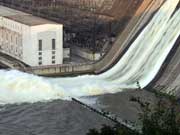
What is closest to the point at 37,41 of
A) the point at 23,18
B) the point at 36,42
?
the point at 36,42

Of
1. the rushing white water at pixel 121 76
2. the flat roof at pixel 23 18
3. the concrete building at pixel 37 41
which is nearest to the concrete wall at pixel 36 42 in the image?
the concrete building at pixel 37 41

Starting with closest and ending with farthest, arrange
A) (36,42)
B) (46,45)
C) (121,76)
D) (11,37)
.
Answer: (121,76), (36,42), (46,45), (11,37)

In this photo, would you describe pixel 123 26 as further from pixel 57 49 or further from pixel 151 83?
pixel 151 83

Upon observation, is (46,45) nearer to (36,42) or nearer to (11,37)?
(36,42)

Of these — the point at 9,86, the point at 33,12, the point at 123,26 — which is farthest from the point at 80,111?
the point at 33,12

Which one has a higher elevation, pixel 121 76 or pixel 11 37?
pixel 11 37

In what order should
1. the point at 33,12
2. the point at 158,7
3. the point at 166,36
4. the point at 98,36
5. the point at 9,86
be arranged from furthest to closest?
the point at 33,12
the point at 98,36
the point at 158,7
the point at 166,36
the point at 9,86

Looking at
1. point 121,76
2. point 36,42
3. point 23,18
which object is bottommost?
point 121,76

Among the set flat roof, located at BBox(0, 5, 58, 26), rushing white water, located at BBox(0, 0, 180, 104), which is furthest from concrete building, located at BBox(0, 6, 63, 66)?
rushing white water, located at BBox(0, 0, 180, 104)

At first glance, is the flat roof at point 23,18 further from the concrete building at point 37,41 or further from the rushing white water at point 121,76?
the rushing white water at point 121,76

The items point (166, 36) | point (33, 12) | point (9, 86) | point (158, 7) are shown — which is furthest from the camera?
point (33, 12)
